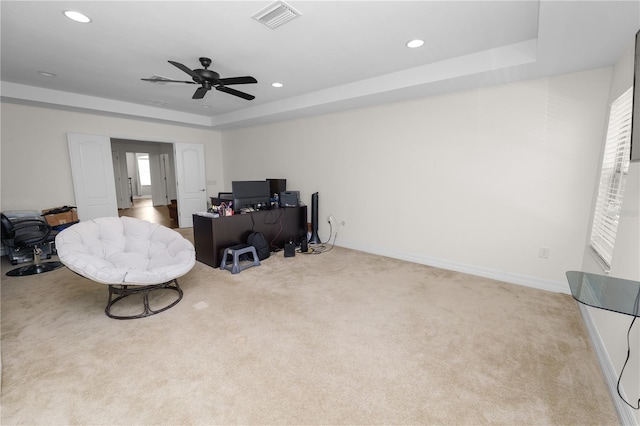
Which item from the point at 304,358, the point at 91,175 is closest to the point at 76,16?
the point at 304,358

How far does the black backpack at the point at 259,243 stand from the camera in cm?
404

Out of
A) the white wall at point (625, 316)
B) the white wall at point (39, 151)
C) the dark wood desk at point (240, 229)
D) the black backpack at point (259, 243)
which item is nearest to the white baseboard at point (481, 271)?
the white wall at point (625, 316)

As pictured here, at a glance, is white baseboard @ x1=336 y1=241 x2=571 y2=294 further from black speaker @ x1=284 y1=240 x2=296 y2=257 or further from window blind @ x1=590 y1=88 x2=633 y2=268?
black speaker @ x1=284 y1=240 x2=296 y2=257

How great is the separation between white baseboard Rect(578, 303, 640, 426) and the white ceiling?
225 centimetres

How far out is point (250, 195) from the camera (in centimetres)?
432

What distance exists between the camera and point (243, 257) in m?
4.10

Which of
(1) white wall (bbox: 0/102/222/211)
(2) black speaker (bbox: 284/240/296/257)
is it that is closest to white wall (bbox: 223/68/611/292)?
(2) black speaker (bbox: 284/240/296/257)

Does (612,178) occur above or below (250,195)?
above

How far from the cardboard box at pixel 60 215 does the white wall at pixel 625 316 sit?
21.2 feet

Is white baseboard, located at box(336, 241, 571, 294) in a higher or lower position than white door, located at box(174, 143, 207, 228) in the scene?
lower

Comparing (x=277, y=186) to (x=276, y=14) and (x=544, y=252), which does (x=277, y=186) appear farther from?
(x=544, y=252)

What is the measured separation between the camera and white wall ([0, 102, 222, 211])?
14.1 ft

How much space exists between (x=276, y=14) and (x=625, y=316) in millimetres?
3184

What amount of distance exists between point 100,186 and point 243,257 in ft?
11.1
